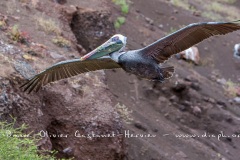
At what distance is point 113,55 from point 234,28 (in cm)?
135

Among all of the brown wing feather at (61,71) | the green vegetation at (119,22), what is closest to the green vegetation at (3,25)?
the brown wing feather at (61,71)

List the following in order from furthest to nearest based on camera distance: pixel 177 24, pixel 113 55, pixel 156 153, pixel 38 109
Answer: pixel 177 24 < pixel 156 153 < pixel 38 109 < pixel 113 55

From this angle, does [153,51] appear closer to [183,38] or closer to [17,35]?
[183,38]

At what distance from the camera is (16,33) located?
294 inches

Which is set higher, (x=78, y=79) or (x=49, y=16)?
(x=49, y=16)

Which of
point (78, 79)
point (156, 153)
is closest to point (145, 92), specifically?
point (156, 153)

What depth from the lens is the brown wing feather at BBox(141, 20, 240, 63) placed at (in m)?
5.20

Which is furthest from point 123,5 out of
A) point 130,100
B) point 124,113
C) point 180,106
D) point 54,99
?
point 54,99

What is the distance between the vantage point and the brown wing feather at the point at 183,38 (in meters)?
5.20

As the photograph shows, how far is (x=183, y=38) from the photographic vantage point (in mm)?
5504

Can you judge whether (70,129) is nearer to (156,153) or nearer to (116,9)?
(156,153)

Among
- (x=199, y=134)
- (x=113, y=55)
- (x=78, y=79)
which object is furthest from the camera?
(x=199, y=134)

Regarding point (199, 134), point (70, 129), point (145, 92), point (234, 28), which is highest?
point (234, 28)

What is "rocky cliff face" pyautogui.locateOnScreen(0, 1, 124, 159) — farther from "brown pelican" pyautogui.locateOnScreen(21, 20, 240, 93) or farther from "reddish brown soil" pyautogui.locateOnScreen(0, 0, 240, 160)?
"brown pelican" pyautogui.locateOnScreen(21, 20, 240, 93)
